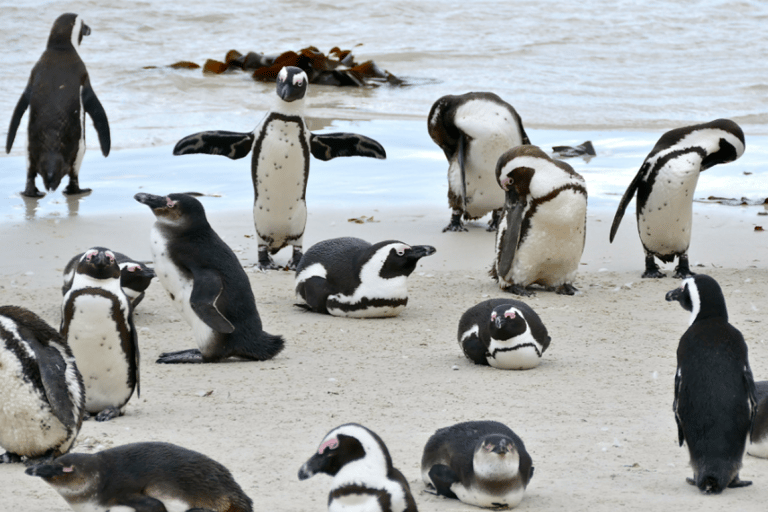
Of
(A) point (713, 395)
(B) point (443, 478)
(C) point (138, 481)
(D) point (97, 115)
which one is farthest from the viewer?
(D) point (97, 115)

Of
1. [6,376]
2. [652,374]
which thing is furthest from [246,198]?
[6,376]

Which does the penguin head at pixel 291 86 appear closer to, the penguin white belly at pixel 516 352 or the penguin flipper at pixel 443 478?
the penguin white belly at pixel 516 352

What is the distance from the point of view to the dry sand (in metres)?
3.04

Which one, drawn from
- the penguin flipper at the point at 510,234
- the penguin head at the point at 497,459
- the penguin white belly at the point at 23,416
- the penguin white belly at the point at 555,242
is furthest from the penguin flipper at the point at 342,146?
the penguin head at the point at 497,459

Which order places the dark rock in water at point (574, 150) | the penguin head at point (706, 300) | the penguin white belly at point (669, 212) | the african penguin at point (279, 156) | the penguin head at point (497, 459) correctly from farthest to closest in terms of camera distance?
the dark rock in water at point (574, 150)
the african penguin at point (279, 156)
the penguin white belly at point (669, 212)
the penguin head at point (706, 300)
the penguin head at point (497, 459)

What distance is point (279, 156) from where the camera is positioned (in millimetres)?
6469

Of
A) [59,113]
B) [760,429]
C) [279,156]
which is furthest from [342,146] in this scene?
[760,429]

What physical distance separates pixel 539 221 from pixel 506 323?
6.00 ft

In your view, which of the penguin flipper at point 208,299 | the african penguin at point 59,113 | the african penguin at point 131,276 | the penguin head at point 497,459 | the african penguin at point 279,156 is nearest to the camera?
the penguin head at point 497,459

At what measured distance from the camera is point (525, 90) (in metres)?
16.2

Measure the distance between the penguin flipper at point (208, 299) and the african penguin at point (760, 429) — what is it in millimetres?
2110

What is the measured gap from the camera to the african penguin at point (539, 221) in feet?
19.6

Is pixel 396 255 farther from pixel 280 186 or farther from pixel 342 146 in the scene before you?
pixel 342 146

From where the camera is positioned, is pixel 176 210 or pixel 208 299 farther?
pixel 176 210
